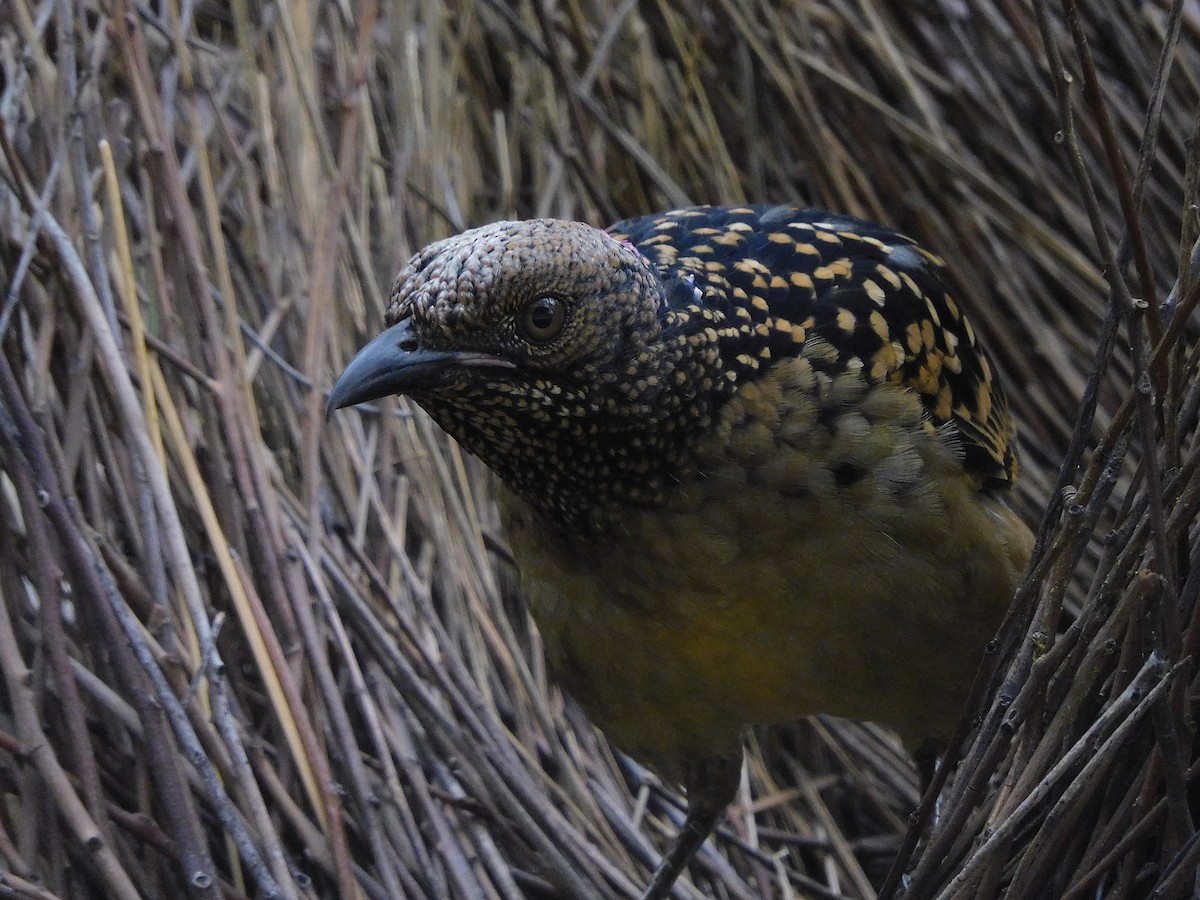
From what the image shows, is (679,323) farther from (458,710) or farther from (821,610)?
(458,710)

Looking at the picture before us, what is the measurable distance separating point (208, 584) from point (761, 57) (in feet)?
6.70

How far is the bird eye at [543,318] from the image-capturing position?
198 centimetres

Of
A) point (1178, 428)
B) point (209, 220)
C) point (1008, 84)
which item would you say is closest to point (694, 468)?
point (1178, 428)

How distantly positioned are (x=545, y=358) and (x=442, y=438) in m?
1.28

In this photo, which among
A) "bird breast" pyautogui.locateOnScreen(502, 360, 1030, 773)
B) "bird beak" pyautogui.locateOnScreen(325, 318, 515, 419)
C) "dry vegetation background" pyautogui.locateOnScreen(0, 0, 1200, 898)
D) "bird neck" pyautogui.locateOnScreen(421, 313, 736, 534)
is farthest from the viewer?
"bird breast" pyautogui.locateOnScreen(502, 360, 1030, 773)

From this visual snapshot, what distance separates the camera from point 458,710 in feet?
8.82

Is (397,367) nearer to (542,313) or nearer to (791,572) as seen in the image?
(542,313)

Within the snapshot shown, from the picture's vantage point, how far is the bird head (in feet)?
6.35

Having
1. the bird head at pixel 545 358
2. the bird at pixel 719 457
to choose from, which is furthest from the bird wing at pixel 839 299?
the bird head at pixel 545 358

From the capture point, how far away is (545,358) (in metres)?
1.99

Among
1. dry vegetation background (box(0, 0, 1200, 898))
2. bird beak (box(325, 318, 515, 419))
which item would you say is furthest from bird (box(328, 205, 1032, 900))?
dry vegetation background (box(0, 0, 1200, 898))

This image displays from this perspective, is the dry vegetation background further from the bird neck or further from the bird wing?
the bird neck

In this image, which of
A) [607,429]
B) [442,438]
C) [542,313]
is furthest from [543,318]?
[442,438]

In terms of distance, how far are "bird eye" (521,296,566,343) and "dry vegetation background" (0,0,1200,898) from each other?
2.33 feet
